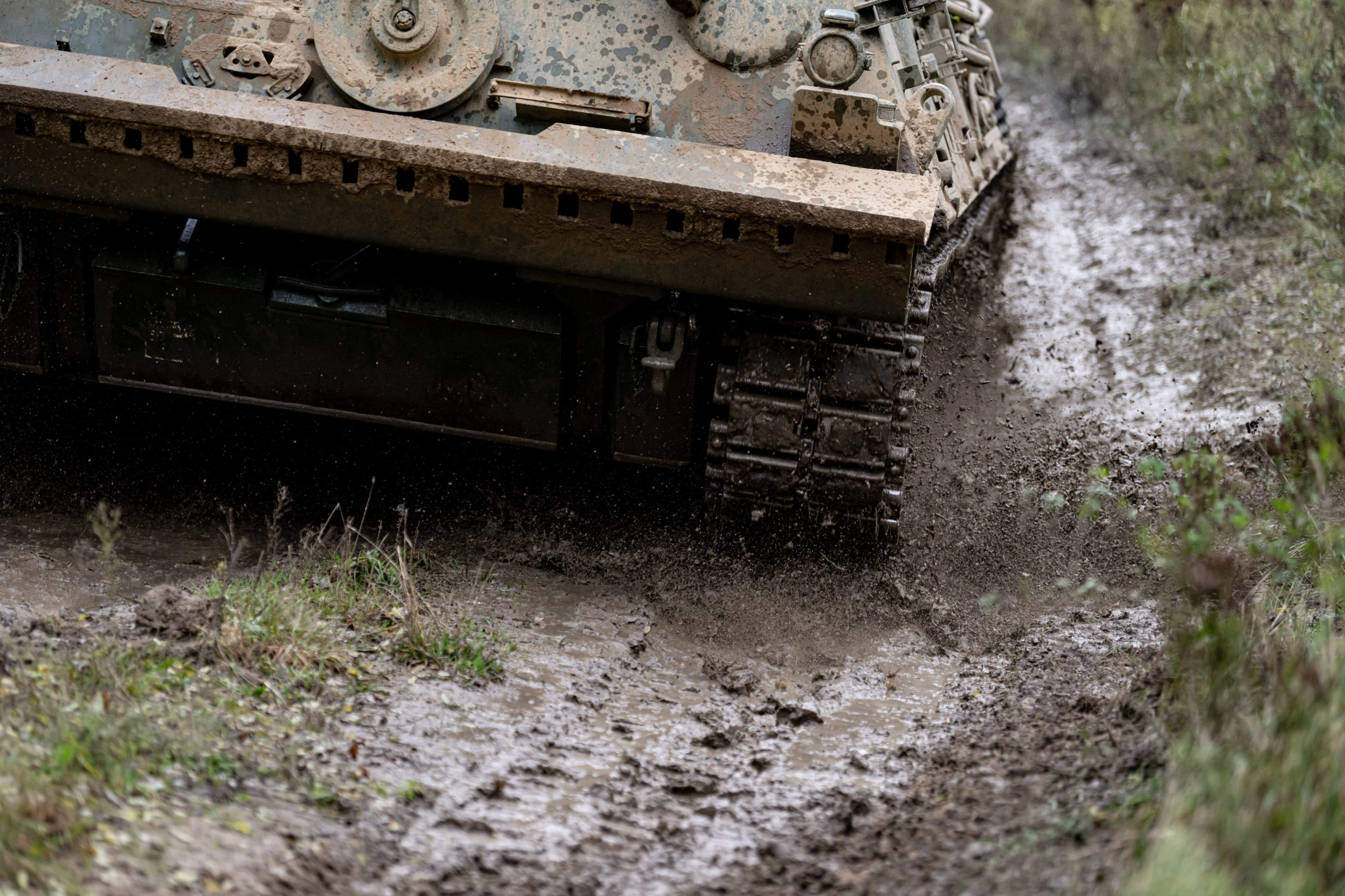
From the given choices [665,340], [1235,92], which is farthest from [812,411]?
[1235,92]

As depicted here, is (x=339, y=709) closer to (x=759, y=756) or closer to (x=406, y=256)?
(x=759, y=756)

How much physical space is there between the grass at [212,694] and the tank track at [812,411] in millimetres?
937

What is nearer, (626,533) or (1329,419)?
(1329,419)

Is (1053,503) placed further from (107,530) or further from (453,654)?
(107,530)

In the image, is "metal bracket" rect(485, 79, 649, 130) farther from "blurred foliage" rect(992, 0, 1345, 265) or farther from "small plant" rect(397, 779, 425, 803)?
"blurred foliage" rect(992, 0, 1345, 265)

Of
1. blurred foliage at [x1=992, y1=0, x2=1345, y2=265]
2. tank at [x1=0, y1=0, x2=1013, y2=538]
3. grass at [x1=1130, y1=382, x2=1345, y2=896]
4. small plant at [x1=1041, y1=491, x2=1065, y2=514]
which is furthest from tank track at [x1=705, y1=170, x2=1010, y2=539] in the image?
blurred foliage at [x1=992, y1=0, x2=1345, y2=265]

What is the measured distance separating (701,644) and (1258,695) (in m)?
1.75

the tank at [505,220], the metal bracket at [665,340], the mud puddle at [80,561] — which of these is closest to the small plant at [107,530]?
the mud puddle at [80,561]

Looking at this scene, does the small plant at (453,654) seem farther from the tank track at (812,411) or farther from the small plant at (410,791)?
the tank track at (812,411)

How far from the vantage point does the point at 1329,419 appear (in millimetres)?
3080

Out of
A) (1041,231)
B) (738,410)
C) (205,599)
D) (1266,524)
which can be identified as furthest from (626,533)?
(1041,231)

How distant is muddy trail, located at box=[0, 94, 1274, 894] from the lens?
2.56 metres

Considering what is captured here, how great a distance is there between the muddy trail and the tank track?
50 cm

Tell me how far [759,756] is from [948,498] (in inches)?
86.2
